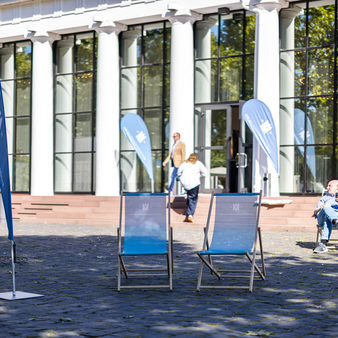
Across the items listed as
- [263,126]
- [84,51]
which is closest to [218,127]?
[263,126]

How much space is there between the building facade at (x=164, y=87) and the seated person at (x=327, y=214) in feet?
28.5

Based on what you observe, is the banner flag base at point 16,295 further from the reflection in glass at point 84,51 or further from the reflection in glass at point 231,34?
the reflection in glass at point 84,51

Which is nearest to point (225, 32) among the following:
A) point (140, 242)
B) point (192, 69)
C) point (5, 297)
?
point (192, 69)

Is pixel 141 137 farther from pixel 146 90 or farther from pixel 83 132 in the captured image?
pixel 83 132

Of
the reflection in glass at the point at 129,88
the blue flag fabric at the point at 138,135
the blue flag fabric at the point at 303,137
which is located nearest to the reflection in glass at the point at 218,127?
the blue flag fabric at the point at 303,137

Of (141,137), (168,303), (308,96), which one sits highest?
(308,96)

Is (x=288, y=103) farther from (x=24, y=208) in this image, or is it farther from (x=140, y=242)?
(x=140, y=242)

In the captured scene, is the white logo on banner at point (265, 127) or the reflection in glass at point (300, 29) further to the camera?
the reflection in glass at point (300, 29)

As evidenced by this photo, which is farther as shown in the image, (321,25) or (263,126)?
(321,25)

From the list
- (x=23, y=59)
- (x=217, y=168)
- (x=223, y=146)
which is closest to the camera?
(x=223, y=146)

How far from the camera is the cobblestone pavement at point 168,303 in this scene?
19.6ft

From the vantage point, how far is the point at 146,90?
2584 cm

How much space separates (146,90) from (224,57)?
346 cm

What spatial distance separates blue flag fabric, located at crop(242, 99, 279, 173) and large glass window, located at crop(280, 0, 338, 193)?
9.40 ft
